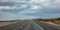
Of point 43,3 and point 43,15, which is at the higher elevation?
point 43,3

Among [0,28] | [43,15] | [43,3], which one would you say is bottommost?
[0,28]

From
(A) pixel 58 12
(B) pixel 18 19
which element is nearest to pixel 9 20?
(B) pixel 18 19

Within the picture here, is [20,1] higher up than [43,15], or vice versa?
[20,1]

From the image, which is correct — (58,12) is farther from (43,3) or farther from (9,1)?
(9,1)

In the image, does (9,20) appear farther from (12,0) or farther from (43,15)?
(43,15)

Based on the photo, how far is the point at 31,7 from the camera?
8133 mm

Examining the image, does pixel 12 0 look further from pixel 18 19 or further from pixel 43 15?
pixel 43 15

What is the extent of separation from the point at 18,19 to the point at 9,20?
15.3 inches

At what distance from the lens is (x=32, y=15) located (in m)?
8.25

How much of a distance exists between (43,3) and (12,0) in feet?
4.25

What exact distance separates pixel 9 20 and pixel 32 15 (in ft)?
3.27

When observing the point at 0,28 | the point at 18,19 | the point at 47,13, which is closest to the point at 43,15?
the point at 47,13

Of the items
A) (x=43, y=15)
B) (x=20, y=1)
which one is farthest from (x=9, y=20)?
(x=43, y=15)

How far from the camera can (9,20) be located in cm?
823
